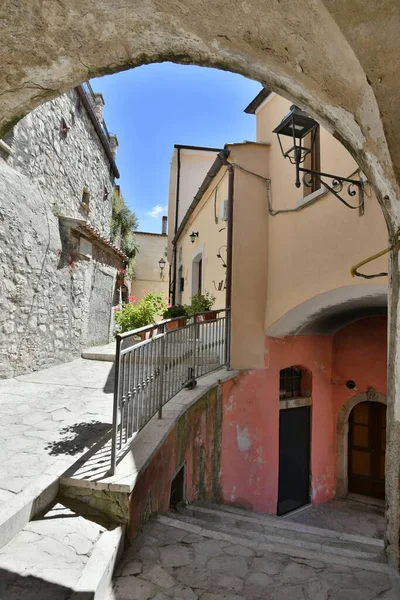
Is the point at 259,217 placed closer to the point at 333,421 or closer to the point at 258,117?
the point at 258,117

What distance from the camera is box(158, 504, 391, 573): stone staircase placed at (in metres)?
2.51

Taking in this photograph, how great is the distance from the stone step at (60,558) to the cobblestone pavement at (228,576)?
0.58 feet

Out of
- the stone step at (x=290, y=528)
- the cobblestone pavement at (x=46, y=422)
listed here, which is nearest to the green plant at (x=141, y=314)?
the cobblestone pavement at (x=46, y=422)

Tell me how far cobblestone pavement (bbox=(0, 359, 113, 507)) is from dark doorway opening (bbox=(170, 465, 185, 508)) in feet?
3.23

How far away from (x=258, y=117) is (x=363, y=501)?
8338 mm

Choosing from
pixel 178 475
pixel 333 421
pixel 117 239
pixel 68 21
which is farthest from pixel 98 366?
pixel 117 239

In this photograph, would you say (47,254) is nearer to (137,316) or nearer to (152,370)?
(137,316)

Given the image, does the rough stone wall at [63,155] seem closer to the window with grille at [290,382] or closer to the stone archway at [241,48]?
the stone archway at [241,48]

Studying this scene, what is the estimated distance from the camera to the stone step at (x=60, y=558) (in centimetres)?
180

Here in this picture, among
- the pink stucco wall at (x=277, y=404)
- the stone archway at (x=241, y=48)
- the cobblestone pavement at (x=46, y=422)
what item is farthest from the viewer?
the pink stucco wall at (x=277, y=404)

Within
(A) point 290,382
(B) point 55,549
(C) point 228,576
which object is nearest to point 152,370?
(B) point 55,549

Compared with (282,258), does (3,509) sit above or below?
below

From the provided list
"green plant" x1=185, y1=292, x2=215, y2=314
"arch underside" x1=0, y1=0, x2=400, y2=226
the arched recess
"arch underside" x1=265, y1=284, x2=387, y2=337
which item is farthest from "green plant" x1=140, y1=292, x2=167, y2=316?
"arch underside" x1=0, y1=0, x2=400, y2=226

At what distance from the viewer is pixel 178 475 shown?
13.0 feet
